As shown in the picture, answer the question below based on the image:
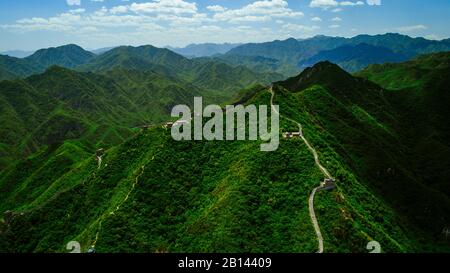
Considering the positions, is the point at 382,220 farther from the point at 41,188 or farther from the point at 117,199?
the point at 41,188

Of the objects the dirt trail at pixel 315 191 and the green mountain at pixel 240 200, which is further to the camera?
the green mountain at pixel 240 200

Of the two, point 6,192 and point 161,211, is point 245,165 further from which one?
point 6,192

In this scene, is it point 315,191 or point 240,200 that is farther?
point 315,191

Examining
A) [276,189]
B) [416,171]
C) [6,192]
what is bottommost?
[6,192]

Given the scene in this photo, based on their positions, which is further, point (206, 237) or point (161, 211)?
point (161, 211)

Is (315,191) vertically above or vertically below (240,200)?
above

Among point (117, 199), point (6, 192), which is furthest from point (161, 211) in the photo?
point (6, 192)

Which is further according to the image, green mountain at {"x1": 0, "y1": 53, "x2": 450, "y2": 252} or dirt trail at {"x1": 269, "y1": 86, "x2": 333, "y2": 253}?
green mountain at {"x1": 0, "y1": 53, "x2": 450, "y2": 252}

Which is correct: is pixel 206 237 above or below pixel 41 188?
above
